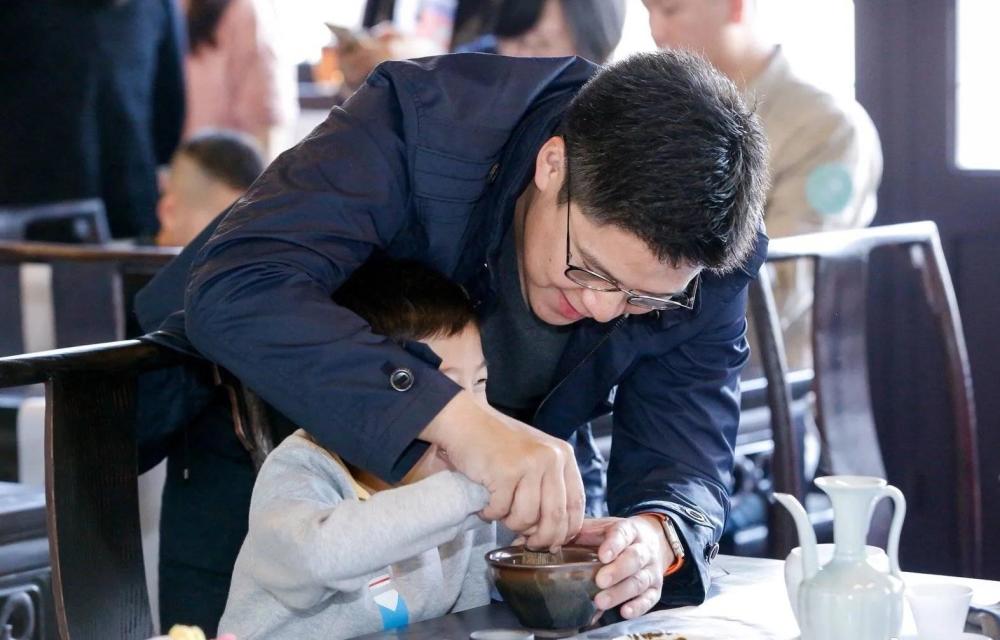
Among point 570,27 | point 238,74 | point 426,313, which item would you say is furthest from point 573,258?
point 238,74

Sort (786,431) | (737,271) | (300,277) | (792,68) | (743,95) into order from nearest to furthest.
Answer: (300,277) → (743,95) → (737,271) → (786,431) → (792,68)

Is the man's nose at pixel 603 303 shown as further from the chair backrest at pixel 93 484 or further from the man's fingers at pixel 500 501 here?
the chair backrest at pixel 93 484

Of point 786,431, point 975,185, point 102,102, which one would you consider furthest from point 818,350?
point 102,102

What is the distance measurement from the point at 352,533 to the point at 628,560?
317 mm

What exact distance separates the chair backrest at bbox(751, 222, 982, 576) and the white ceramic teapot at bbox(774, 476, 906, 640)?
1.23 metres

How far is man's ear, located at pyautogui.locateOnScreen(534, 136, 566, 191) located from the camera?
63.6 inches

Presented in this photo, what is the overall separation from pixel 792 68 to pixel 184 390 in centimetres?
230

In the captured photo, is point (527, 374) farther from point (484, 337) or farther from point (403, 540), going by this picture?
point (403, 540)

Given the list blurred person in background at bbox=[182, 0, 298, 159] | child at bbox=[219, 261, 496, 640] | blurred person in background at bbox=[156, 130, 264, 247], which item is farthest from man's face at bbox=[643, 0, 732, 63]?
child at bbox=[219, 261, 496, 640]

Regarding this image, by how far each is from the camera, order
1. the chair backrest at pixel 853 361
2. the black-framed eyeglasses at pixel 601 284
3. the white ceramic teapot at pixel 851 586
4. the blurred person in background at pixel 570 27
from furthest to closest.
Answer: the blurred person in background at pixel 570 27, the chair backrest at pixel 853 361, the black-framed eyeglasses at pixel 601 284, the white ceramic teapot at pixel 851 586

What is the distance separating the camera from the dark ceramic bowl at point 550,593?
4.64ft

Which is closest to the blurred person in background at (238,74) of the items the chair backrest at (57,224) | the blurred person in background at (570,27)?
the chair backrest at (57,224)

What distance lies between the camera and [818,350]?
9.16ft

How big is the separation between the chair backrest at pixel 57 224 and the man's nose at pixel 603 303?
10.3ft
